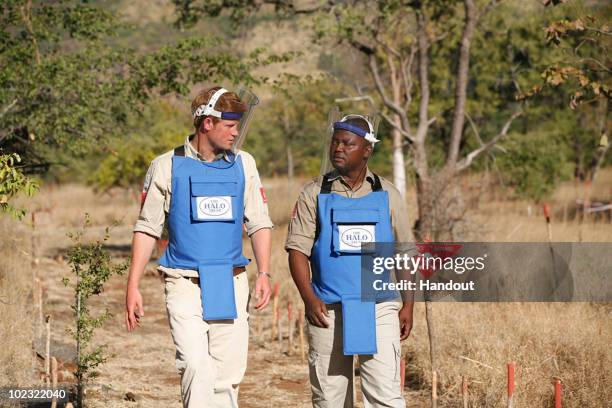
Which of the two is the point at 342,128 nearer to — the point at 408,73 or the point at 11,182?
the point at 11,182

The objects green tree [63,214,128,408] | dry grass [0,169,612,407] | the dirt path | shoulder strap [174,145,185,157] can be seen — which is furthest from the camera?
the dirt path

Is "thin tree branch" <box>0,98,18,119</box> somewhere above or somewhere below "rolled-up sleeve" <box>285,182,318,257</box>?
above

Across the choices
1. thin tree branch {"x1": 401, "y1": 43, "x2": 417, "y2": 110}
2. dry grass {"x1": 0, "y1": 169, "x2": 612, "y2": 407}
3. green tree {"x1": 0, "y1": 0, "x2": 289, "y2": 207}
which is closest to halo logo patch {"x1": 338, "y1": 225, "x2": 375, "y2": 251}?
dry grass {"x1": 0, "y1": 169, "x2": 612, "y2": 407}

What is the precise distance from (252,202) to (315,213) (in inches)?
15.1

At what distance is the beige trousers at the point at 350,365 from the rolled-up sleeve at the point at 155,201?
95 centimetres

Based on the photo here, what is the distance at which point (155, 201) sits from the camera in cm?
520

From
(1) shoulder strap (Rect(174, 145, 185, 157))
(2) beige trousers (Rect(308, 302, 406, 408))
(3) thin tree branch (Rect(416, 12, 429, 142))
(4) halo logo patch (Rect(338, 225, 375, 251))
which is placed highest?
(3) thin tree branch (Rect(416, 12, 429, 142))

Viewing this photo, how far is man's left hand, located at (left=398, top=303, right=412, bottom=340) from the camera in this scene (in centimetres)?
518

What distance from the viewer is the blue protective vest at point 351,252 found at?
501 centimetres

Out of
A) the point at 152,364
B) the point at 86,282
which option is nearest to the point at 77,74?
the point at 152,364

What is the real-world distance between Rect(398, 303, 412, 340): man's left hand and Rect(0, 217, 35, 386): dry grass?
9.12 ft

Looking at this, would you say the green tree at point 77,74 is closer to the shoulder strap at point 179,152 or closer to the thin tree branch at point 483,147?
the thin tree branch at point 483,147

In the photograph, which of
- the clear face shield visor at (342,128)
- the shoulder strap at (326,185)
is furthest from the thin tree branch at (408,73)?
the shoulder strap at (326,185)

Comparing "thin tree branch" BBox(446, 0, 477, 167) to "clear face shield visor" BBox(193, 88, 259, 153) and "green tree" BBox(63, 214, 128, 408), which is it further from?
"clear face shield visor" BBox(193, 88, 259, 153)
